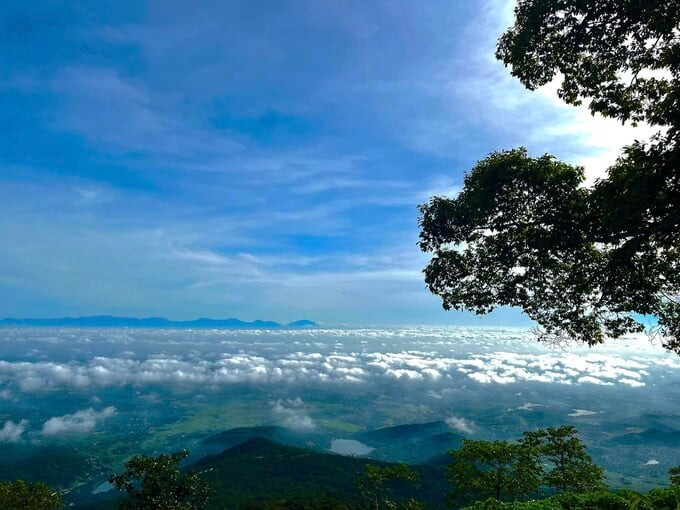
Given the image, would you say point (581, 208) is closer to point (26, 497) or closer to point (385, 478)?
point (385, 478)

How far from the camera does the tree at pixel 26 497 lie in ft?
141

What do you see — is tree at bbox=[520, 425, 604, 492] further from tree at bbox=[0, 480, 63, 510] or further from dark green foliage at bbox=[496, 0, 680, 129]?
tree at bbox=[0, 480, 63, 510]

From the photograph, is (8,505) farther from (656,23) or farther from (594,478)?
(656,23)

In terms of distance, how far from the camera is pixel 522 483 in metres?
31.6

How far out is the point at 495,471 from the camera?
31688 millimetres

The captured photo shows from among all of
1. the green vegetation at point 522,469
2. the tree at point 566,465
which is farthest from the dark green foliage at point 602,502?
the tree at point 566,465

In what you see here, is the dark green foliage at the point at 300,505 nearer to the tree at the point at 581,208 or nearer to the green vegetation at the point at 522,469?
the green vegetation at the point at 522,469

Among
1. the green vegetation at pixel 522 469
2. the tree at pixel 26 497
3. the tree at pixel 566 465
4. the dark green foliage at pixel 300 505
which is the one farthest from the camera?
the dark green foliage at pixel 300 505

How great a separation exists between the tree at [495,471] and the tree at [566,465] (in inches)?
37.8

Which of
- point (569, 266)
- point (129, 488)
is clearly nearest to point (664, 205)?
point (569, 266)

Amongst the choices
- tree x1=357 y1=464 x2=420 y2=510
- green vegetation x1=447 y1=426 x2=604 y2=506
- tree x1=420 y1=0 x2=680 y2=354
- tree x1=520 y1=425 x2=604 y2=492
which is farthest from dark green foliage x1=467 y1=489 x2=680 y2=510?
tree x1=357 y1=464 x2=420 y2=510

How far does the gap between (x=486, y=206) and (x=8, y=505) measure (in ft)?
186

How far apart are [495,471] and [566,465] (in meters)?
6.73

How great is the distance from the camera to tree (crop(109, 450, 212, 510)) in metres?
31.4
